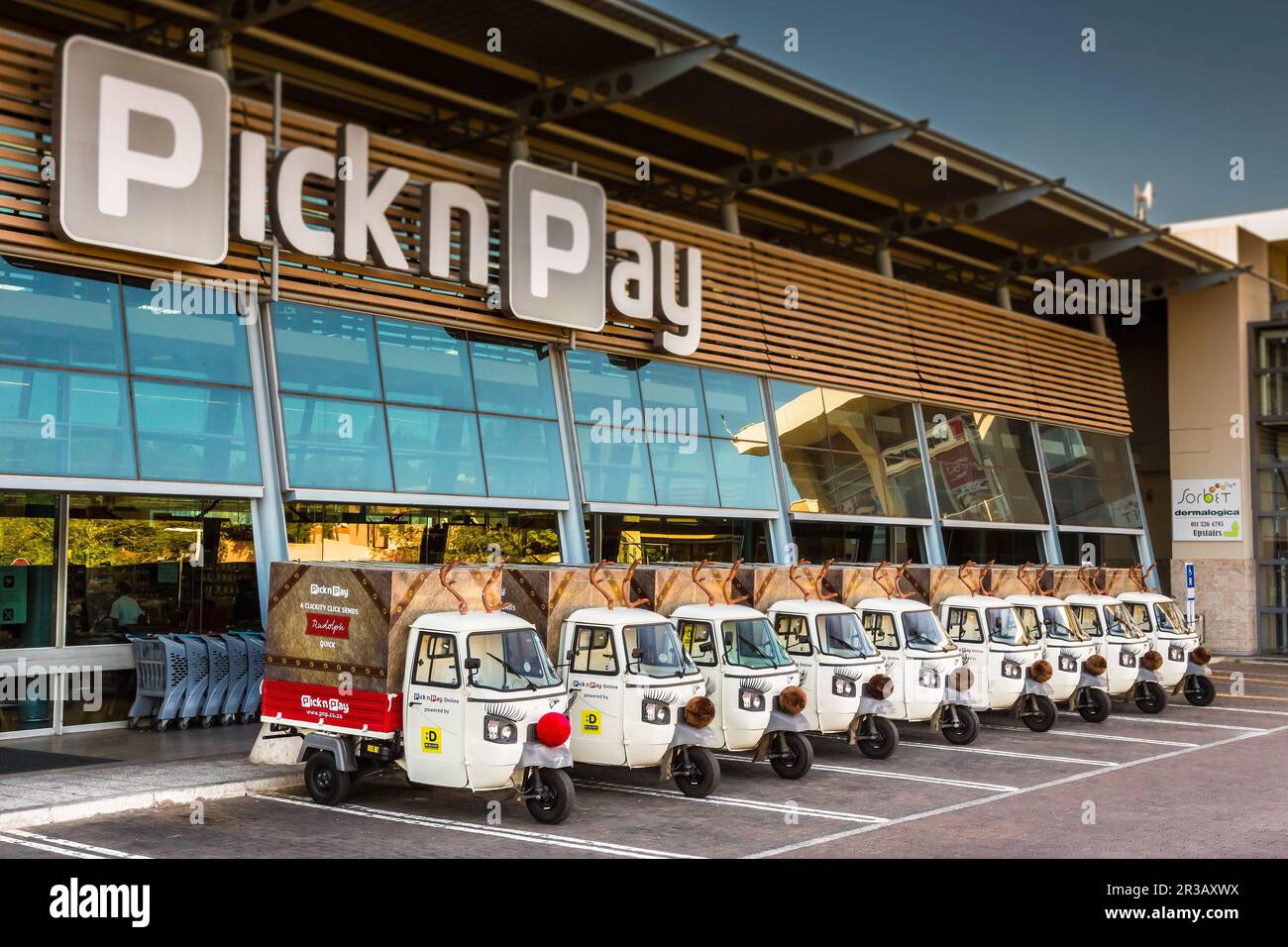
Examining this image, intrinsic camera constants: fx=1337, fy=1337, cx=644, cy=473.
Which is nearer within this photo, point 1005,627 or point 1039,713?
point 1005,627

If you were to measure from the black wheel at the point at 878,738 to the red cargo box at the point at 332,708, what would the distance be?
22.4 feet

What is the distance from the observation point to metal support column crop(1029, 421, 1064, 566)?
35.1 meters

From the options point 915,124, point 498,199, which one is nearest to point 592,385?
point 498,199

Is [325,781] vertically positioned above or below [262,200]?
below

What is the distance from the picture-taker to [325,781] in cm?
1320

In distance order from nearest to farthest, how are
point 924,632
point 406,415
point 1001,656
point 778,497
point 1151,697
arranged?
point 924,632 → point 1001,656 → point 406,415 → point 1151,697 → point 778,497

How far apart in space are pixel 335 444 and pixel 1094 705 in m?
12.5

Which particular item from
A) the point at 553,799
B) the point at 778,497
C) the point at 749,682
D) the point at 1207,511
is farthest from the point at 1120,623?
the point at 1207,511

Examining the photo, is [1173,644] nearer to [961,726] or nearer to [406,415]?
[961,726]

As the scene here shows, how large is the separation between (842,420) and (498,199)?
10.3 metres

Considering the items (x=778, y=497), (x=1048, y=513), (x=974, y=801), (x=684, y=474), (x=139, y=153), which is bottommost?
(x=974, y=801)

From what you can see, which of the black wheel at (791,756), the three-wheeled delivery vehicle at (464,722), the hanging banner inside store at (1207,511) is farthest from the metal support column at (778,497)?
the hanging banner inside store at (1207,511)

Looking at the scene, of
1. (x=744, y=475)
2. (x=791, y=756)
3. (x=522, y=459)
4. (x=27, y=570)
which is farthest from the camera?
(x=744, y=475)

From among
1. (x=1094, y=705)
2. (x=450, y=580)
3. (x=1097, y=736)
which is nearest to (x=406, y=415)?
(x=450, y=580)
